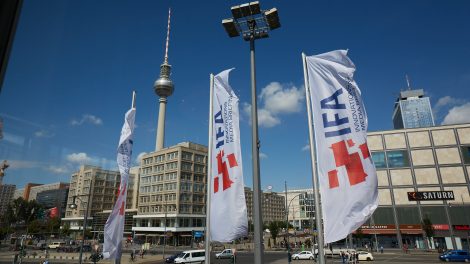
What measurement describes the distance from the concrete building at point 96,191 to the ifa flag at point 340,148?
11310 cm

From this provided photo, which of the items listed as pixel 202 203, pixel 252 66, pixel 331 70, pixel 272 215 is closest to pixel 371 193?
pixel 331 70

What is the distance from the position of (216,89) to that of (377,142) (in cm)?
6631

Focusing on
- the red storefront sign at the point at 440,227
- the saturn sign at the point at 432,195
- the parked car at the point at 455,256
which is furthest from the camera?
the saturn sign at the point at 432,195

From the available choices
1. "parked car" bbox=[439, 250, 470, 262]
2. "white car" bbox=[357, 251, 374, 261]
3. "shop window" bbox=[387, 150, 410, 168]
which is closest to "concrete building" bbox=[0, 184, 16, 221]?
"white car" bbox=[357, 251, 374, 261]

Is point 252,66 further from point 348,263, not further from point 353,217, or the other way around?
point 348,263

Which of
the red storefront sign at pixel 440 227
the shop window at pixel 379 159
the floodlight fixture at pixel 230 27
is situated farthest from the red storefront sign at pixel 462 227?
→ the floodlight fixture at pixel 230 27

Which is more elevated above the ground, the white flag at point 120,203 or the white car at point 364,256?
the white flag at point 120,203

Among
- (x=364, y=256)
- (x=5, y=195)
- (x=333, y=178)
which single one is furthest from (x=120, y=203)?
(x=364, y=256)

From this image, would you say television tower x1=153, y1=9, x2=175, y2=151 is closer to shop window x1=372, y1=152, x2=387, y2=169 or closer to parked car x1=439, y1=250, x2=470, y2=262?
shop window x1=372, y1=152, x2=387, y2=169

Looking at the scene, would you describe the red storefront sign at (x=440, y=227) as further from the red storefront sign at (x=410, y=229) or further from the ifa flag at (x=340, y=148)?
the ifa flag at (x=340, y=148)

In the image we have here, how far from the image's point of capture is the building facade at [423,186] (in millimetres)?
60969

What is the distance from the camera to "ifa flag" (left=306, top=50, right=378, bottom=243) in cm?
784

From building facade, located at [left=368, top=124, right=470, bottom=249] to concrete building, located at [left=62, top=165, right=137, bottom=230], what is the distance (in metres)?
84.8

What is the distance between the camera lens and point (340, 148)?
27.3 feet
